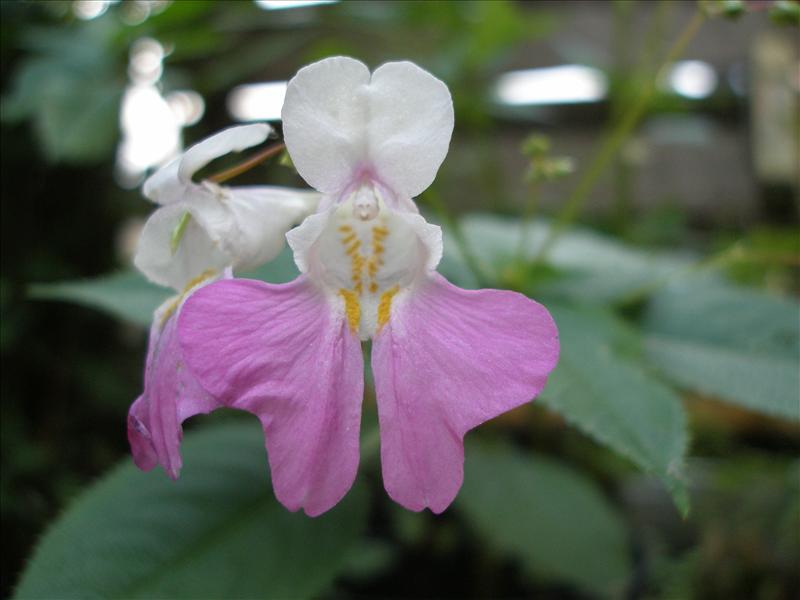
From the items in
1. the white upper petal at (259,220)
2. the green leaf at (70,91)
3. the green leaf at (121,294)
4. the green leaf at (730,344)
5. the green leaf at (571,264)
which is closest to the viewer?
the white upper petal at (259,220)

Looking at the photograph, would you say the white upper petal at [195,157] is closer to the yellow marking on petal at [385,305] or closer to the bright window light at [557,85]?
the yellow marking on petal at [385,305]

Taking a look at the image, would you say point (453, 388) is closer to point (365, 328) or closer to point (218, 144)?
point (365, 328)

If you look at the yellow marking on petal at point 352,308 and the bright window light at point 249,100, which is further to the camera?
the bright window light at point 249,100

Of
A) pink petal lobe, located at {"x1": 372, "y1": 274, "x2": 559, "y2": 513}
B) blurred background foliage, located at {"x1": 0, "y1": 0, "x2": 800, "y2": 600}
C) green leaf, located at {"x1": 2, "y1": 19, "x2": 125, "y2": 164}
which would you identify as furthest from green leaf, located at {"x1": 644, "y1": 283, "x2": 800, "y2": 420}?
green leaf, located at {"x1": 2, "y1": 19, "x2": 125, "y2": 164}

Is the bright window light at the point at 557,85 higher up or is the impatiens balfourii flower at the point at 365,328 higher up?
the impatiens balfourii flower at the point at 365,328

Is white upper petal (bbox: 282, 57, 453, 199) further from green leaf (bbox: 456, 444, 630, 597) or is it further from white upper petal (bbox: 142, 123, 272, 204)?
green leaf (bbox: 456, 444, 630, 597)

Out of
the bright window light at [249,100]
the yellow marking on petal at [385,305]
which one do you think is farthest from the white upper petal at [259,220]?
the bright window light at [249,100]
